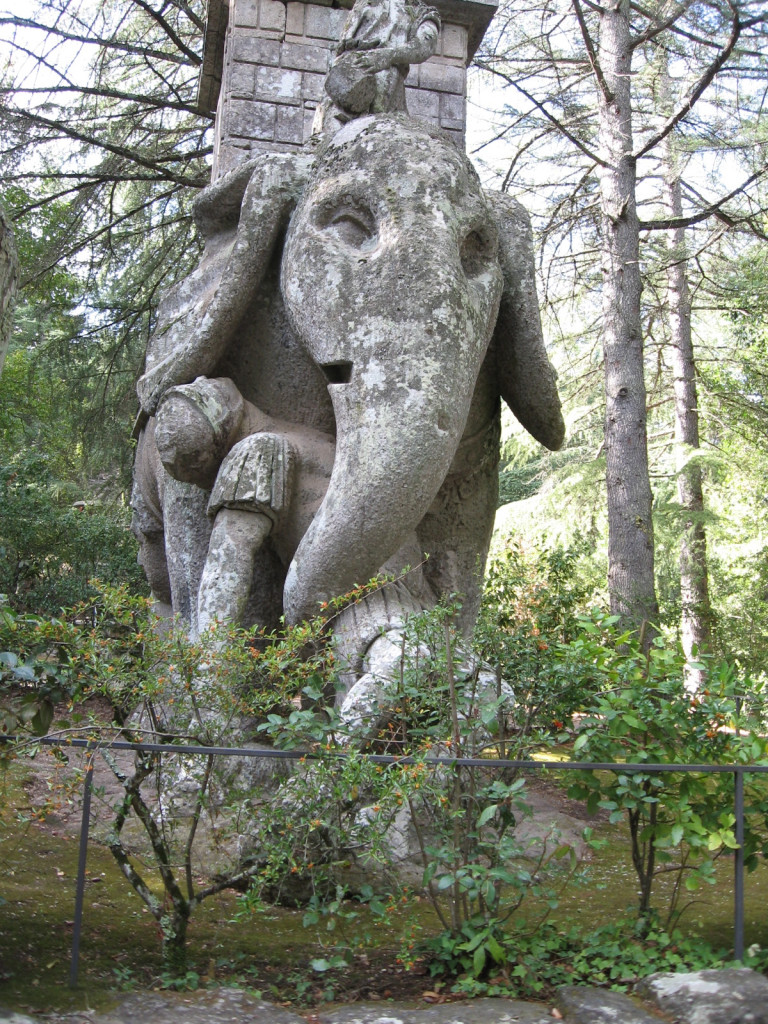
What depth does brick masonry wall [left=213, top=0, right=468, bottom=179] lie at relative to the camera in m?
5.72

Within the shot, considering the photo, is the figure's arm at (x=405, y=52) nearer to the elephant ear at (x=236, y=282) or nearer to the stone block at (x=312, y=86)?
the elephant ear at (x=236, y=282)

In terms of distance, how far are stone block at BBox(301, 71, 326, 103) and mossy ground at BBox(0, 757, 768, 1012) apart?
3.89 metres

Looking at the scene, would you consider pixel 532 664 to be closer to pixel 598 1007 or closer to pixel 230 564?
pixel 598 1007

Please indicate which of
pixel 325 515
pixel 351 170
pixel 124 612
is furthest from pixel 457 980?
pixel 351 170

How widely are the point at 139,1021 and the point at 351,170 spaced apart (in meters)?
2.82

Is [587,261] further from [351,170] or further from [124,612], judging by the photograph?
[124,612]

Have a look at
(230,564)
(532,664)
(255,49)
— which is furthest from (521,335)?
(255,49)

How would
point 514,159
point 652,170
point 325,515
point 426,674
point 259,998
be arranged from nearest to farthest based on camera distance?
point 259,998 → point 426,674 → point 325,515 → point 514,159 → point 652,170

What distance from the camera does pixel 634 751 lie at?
2.80 metres

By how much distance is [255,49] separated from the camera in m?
5.89

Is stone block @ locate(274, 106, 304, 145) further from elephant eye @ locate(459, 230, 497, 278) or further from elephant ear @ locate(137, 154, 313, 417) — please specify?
elephant eye @ locate(459, 230, 497, 278)

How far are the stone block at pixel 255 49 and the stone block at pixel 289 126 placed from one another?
1.05 ft

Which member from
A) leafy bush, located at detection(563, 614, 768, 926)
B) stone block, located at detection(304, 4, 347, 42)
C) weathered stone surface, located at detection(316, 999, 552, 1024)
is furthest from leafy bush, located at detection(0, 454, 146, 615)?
weathered stone surface, located at detection(316, 999, 552, 1024)

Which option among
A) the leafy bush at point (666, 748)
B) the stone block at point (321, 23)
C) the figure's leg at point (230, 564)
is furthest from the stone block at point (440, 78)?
the leafy bush at point (666, 748)
